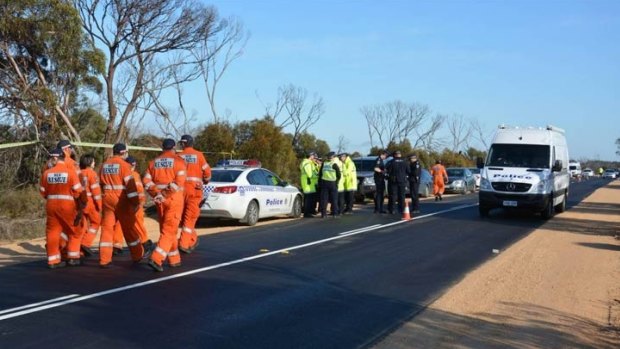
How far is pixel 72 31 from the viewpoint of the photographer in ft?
69.2

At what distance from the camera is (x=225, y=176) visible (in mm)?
15336

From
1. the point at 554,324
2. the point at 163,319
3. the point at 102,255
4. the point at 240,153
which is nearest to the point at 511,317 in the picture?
the point at 554,324

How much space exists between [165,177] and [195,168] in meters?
1.23

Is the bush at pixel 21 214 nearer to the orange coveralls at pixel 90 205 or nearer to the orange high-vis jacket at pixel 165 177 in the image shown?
the orange coveralls at pixel 90 205

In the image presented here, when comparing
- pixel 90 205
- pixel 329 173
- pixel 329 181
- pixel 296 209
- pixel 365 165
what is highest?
pixel 365 165

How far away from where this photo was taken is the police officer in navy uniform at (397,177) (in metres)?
18.7

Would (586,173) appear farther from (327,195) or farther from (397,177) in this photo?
(327,195)

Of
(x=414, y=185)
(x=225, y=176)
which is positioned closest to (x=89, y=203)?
(x=225, y=176)

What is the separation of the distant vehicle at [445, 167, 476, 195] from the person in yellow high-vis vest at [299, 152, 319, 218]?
18.2 m

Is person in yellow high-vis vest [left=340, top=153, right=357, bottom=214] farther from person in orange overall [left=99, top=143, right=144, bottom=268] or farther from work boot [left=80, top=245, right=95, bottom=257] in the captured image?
person in orange overall [left=99, top=143, right=144, bottom=268]

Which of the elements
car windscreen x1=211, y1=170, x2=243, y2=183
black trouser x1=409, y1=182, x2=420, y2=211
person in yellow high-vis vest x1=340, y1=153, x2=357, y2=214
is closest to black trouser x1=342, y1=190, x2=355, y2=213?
person in yellow high-vis vest x1=340, y1=153, x2=357, y2=214

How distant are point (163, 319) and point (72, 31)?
1728 cm

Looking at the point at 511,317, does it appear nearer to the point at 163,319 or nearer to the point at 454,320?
the point at 454,320

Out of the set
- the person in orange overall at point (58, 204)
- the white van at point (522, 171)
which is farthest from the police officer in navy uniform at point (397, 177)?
the person in orange overall at point (58, 204)
